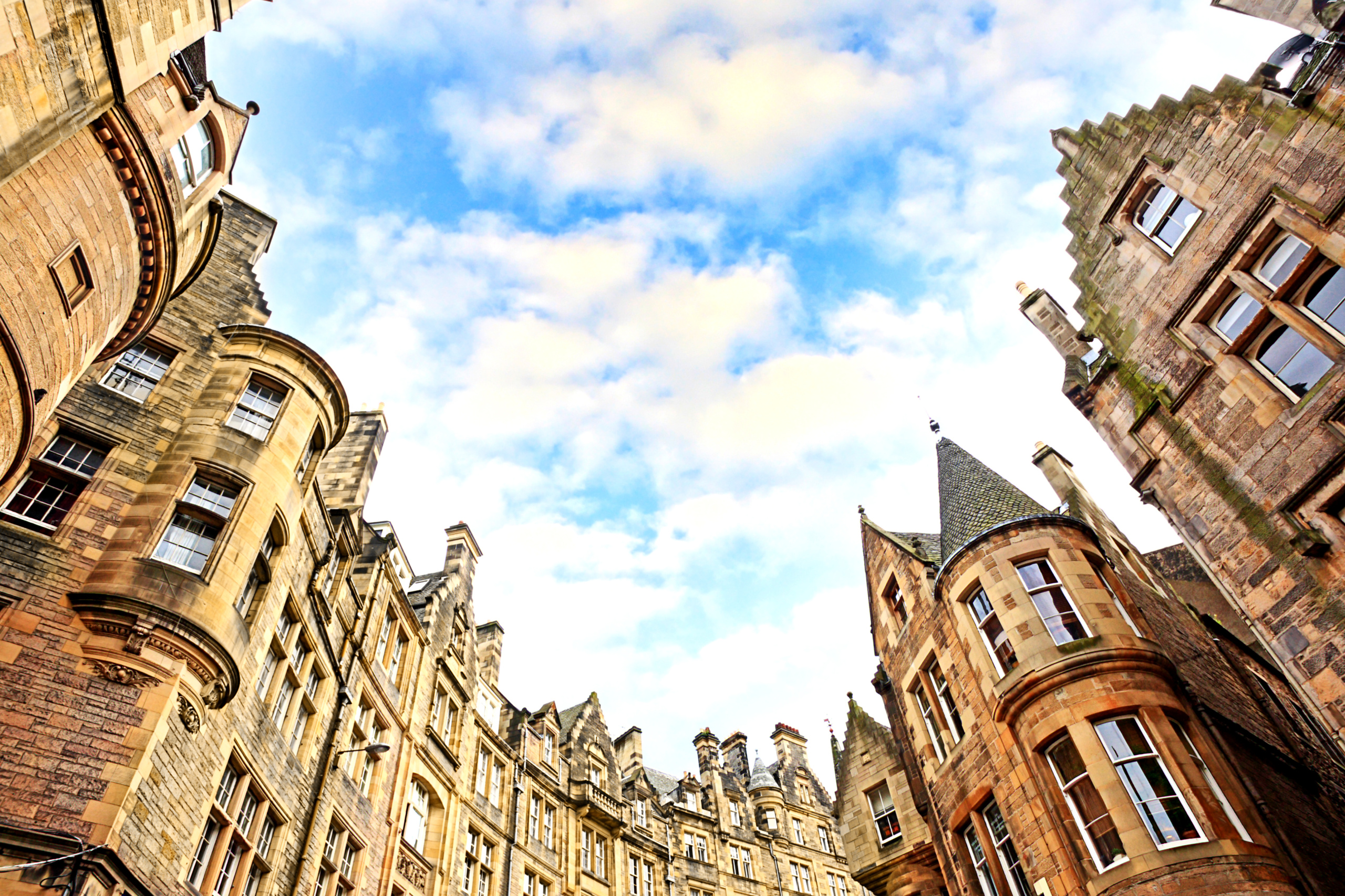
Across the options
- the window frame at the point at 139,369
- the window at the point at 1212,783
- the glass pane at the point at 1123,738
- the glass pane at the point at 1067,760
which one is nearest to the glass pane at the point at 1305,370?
the window at the point at 1212,783

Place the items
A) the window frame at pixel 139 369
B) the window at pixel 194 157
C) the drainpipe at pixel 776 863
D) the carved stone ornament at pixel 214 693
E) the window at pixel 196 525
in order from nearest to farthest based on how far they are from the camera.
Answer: the carved stone ornament at pixel 214 693 → the window at pixel 196 525 → the window at pixel 194 157 → the window frame at pixel 139 369 → the drainpipe at pixel 776 863

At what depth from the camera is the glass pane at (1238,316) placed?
1656 centimetres

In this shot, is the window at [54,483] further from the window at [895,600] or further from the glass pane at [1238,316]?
the glass pane at [1238,316]

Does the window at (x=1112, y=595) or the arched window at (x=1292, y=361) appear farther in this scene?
the window at (x=1112, y=595)

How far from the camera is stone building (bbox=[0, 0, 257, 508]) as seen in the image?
36.7ft

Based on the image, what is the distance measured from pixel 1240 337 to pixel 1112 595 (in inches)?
230

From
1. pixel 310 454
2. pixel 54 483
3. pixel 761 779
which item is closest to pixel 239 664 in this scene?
pixel 54 483

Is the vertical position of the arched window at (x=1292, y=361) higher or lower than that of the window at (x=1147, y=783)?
higher

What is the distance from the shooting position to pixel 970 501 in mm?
22312

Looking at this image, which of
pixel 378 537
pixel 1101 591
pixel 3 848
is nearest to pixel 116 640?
pixel 3 848

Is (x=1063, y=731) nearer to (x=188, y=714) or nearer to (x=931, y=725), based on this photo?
(x=931, y=725)

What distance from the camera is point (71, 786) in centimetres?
1198

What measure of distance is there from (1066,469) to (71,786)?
26966mm

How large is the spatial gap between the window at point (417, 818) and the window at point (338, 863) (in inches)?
102
